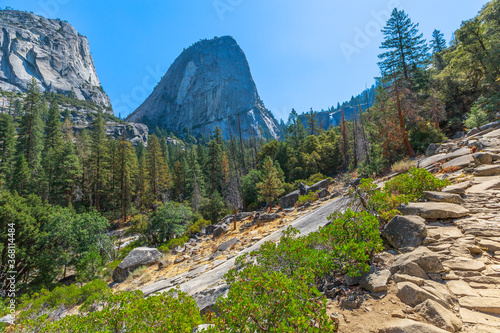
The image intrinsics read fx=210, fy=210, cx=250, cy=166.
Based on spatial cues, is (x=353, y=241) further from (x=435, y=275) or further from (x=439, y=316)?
(x=439, y=316)

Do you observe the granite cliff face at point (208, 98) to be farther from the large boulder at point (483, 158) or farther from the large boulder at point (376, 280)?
the large boulder at point (376, 280)

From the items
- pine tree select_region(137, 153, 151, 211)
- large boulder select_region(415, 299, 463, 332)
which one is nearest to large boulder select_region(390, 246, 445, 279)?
large boulder select_region(415, 299, 463, 332)

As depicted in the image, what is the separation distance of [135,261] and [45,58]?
151712mm

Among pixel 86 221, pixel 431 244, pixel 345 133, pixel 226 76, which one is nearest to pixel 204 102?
pixel 226 76

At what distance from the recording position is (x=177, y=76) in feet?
440

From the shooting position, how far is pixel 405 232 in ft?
13.7

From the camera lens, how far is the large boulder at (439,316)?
235 centimetres

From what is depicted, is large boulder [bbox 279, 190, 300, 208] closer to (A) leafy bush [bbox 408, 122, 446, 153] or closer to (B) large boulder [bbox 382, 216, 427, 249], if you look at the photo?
(A) leafy bush [bbox 408, 122, 446, 153]

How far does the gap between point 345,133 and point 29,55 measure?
152235 mm

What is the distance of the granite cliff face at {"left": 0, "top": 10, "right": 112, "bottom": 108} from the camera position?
9775 centimetres

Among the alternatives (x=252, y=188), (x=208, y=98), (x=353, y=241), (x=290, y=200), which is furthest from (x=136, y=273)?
(x=208, y=98)

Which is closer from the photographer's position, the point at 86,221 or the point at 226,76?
the point at 86,221

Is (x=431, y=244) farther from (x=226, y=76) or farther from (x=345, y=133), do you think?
(x=226, y=76)

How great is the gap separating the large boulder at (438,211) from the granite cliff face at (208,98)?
4535 inches
